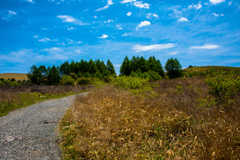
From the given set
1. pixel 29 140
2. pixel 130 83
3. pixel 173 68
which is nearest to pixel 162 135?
pixel 29 140

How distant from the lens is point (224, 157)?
93.0 inches

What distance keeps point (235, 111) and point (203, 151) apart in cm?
176

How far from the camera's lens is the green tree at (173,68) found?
1213 inches

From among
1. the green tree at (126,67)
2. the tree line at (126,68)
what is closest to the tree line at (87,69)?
the tree line at (126,68)

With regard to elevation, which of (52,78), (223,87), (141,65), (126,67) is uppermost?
(141,65)

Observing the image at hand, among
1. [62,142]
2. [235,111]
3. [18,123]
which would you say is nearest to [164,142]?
[235,111]

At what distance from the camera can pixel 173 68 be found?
1238 inches

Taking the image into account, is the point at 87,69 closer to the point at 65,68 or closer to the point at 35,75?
the point at 65,68

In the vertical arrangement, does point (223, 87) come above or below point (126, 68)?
below

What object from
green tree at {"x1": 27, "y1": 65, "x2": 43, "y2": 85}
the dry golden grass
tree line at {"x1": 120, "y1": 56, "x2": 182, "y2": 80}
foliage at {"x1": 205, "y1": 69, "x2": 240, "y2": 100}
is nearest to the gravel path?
the dry golden grass

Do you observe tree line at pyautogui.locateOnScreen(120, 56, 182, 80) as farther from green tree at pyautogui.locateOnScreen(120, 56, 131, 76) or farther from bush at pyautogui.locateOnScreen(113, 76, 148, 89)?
bush at pyautogui.locateOnScreen(113, 76, 148, 89)

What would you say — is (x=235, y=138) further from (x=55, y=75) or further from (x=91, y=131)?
(x=55, y=75)

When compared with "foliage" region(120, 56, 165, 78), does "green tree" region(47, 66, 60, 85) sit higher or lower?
lower

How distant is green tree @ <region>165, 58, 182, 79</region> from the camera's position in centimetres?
3080
